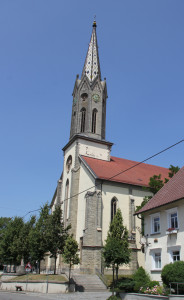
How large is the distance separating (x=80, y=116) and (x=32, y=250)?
64.8 ft

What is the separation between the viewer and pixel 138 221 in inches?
1256

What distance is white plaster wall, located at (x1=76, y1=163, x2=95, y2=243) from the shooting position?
31078 mm

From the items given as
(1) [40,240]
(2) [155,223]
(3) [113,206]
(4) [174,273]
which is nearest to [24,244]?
(1) [40,240]

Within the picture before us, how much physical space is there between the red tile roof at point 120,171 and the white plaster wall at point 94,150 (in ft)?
3.12

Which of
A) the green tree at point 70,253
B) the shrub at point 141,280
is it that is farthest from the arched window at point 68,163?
the shrub at point 141,280

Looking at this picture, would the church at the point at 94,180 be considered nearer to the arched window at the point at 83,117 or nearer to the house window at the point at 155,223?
the arched window at the point at 83,117

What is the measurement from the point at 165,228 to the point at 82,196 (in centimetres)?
1482

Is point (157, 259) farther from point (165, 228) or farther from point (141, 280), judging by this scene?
point (165, 228)

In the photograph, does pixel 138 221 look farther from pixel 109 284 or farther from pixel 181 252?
pixel 181 252

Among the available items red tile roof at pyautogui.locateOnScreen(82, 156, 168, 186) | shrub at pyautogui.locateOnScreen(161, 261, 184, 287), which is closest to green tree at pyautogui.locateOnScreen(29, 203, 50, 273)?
red tile roof at pyautogui.locateOnScreen(82, 156, 168, 186)

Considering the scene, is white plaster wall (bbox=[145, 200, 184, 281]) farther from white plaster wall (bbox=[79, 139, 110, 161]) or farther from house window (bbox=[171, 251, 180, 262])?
white plaster wall (bbox=[79, 139, 110, 161])

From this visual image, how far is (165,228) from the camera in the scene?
1939 cm

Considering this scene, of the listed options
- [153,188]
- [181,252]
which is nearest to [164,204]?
[181,252]

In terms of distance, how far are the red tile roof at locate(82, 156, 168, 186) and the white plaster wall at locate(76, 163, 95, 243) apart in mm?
1052
